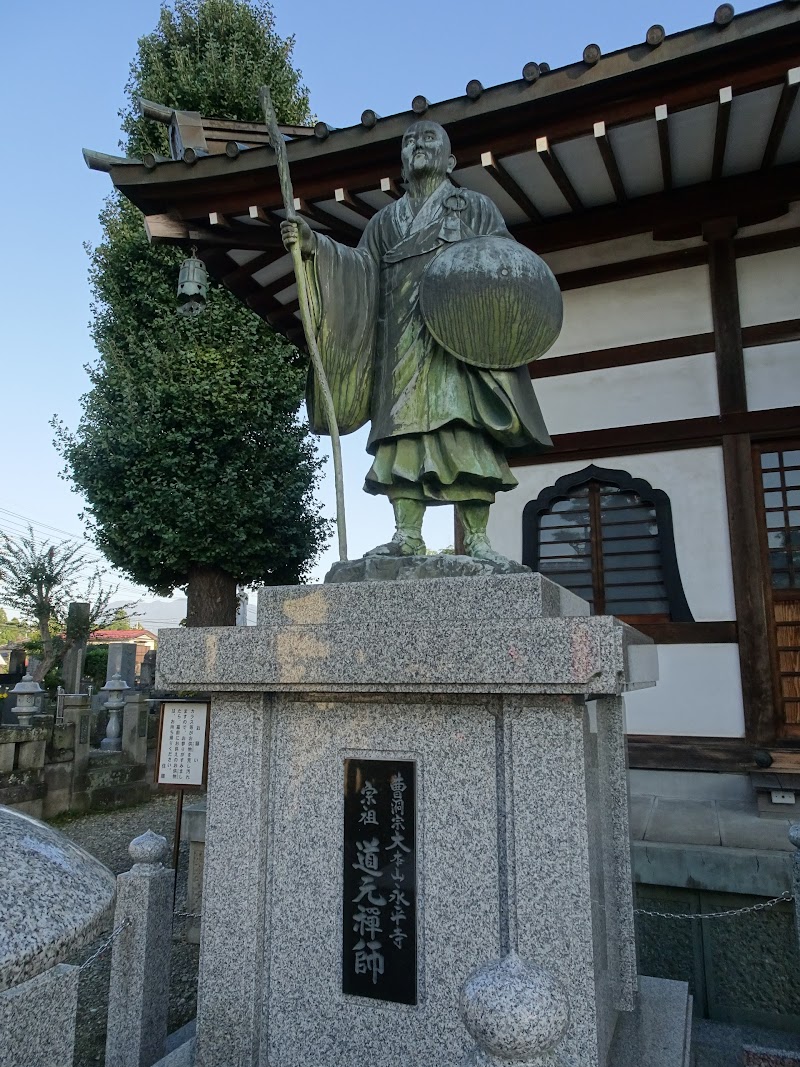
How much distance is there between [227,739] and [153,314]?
1021 centimetres

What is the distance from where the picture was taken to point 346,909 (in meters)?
2.40

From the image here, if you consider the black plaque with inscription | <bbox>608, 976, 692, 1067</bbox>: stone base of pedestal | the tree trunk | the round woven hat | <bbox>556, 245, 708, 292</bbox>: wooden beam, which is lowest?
<bbox>608, 976, 692, 1067</bbox>: stone base of pedestal

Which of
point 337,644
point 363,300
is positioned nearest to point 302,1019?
point 337,644

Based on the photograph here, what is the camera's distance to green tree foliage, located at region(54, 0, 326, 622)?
405 inches

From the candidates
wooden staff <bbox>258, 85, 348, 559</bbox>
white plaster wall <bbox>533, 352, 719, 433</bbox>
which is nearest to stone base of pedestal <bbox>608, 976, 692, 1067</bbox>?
wooden staff <bbox>258, 85, 348, 559</bbox>

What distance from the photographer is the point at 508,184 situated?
5.54 metres

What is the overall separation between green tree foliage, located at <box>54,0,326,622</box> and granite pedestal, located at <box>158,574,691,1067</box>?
7.99 meters

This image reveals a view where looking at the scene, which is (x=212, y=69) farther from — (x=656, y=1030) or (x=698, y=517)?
(x=656, y=1030)

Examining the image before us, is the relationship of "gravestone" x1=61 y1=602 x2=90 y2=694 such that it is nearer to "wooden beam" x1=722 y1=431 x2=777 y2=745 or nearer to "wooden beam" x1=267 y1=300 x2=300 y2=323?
"wooden beam" x1=267 y1=300 x2=300 y2=323

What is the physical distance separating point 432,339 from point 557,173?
3.38 meters

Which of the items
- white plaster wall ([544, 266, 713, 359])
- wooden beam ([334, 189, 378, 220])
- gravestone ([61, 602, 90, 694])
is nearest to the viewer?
wooden beam ([334, 189, 378, 220])

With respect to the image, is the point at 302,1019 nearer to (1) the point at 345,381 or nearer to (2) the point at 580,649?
(2) the point at 580,649

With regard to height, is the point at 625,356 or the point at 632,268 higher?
the point at 632,268

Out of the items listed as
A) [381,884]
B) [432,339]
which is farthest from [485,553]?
[381,884]
